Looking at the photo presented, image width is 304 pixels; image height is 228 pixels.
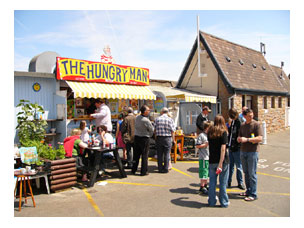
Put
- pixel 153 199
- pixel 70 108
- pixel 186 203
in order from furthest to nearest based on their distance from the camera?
1. pixel 70 108
2. pixel 153 199
3. pixel 186 203

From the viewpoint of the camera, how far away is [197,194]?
17.5 ft

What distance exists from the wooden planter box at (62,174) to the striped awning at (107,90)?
3.22 meters

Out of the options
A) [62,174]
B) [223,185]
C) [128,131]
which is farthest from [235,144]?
[62,174]

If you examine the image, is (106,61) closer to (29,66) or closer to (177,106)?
(29,66)

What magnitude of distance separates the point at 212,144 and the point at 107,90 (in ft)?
18.9

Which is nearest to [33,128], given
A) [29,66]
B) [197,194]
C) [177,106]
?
[29,66]

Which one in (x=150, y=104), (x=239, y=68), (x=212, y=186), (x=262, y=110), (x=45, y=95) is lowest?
(x=212, y=186)

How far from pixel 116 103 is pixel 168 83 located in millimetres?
5764

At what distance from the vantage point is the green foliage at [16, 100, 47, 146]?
740 centimetres

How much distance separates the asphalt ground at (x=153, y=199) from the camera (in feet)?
14.3

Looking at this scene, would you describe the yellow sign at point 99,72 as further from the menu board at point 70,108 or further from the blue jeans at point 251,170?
the blue jeans at point 251,170

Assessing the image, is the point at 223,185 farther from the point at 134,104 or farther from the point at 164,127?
the point at 134,104

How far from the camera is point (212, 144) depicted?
4.57 m

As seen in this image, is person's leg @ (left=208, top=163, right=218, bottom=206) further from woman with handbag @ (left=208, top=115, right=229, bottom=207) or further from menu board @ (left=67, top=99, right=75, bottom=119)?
menu board @ (left=67, top=99, right=75, bottom=119)
